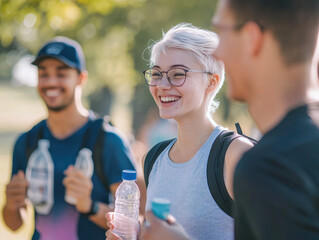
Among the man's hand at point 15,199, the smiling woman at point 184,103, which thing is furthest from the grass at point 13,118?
the smiling woman at point 184,103

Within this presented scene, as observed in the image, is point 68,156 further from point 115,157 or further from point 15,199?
point 15,199

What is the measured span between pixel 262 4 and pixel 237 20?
101 mm

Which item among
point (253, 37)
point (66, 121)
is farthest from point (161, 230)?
point (66, 121)

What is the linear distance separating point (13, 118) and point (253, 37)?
120ft

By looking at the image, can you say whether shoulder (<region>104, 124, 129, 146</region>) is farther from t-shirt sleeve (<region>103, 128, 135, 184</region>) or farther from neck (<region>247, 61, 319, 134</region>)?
neck (<region>247, 61, 319, 134</region>)

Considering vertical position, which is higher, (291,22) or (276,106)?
(291,22)

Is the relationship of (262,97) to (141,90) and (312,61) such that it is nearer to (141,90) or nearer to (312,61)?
(312,61)

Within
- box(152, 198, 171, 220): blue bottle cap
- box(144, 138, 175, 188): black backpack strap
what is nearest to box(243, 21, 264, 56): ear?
box(152, 198, 171, 220): blue bottle cap

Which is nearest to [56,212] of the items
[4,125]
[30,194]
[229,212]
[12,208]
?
[30,194]

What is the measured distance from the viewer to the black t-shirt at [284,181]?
1209 mm

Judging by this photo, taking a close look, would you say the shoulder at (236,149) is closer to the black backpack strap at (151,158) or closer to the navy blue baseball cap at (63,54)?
Result: the black backpack strap at (151,158)

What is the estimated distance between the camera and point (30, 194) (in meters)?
3.63

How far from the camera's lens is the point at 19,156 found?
387 centimetres

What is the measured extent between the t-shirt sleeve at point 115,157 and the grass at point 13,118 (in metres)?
6.55
